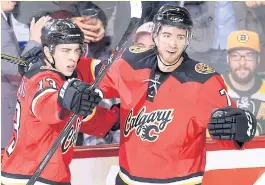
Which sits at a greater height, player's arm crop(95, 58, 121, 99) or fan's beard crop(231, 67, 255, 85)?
player's arm crop(95, 58, 121, 99)

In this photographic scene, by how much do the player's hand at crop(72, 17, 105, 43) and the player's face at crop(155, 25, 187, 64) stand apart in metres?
0.42

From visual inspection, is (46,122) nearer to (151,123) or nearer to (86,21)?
(151,123)

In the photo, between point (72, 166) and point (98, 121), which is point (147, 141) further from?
point (72, 166)

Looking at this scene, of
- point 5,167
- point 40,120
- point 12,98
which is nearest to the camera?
point 40,120

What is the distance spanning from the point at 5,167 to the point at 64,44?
45 cm

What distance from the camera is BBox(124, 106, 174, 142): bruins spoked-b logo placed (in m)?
1.51

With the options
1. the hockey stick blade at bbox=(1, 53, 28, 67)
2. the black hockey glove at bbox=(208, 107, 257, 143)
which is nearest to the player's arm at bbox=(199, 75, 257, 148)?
the black hockey glove at bbox=(208, 107, 257, 143)

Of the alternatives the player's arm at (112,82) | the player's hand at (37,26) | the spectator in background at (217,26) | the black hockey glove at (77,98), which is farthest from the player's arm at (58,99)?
the spectator in background at (217,26)

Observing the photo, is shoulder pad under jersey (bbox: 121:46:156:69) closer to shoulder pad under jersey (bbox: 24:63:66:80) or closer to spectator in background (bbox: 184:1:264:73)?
shoulder pad under jersey (bbox: 24:63:66:80)

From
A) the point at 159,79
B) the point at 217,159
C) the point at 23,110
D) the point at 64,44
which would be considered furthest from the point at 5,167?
the point at 217,159

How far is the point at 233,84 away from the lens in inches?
74.2

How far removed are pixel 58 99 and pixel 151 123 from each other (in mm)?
301

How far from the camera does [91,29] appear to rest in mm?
1847

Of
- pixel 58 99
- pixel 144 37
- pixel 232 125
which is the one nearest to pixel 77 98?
pixel 58 99
